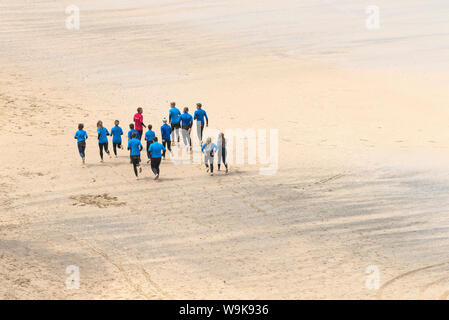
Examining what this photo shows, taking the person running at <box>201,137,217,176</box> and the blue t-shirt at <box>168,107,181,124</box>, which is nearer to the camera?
the person running at <box>201,137,217,176</box>

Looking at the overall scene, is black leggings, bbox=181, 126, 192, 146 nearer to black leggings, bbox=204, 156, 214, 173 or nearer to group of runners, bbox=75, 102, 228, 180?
group of runners, bbox=75, 102, 228, 180

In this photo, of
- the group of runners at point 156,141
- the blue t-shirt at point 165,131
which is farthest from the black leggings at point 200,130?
the blue t-shirt at point 165,131

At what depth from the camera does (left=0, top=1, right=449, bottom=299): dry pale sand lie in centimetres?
1413

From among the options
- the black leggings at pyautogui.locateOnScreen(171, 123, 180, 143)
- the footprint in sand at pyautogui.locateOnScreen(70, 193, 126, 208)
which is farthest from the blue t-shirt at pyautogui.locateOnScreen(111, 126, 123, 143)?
the footprint in sand at pyautogui.locateOnScreen(70, 193, 126, 208)

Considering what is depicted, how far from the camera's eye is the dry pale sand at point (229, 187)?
1413cm

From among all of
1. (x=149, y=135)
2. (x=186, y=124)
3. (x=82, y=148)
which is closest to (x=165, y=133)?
(x=186, y=124)

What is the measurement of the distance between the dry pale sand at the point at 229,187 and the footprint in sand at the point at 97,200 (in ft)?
0.17

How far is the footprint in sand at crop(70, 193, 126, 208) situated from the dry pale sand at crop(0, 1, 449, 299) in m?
0.05

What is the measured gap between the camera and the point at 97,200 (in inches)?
728

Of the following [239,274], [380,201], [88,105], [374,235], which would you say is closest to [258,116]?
[88,105]

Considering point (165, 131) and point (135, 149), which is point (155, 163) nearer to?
point (135, 149)

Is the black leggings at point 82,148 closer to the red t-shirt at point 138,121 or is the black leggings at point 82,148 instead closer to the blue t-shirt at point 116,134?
the blue t-shirt at point 116,134

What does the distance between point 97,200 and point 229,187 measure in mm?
3577
